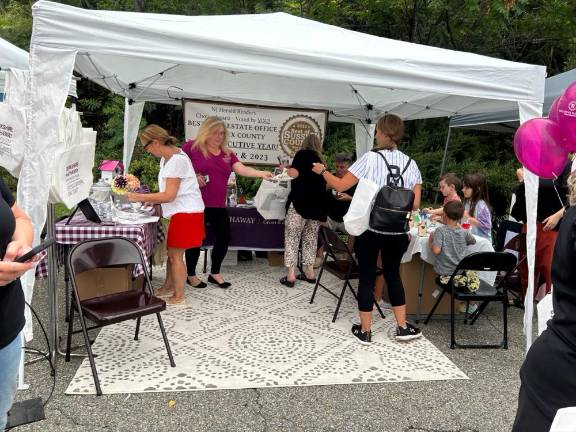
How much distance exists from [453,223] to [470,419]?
1.62 meters

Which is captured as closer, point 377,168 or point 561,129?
point 561,129

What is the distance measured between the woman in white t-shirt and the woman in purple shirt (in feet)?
1.42

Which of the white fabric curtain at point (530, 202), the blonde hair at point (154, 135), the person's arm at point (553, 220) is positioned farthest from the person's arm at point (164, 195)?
the person's arm at point (553, 220)

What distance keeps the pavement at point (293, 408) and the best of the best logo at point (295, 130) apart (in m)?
4.43

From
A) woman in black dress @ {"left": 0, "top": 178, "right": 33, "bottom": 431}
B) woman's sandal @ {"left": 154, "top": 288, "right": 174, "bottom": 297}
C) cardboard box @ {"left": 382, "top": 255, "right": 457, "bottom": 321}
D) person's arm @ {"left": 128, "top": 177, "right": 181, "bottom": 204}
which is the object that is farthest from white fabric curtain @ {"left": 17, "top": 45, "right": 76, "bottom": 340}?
cardboard box @ {"left": 382, "top": 255, "right": 457, "bottom": 321}

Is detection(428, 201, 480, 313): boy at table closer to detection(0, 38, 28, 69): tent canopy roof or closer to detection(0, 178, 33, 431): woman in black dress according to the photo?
detection(0, 178, 33, 431): woman in black dress

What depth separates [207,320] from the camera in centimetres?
386

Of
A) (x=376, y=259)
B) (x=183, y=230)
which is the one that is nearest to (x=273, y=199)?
(x=183, y=230)

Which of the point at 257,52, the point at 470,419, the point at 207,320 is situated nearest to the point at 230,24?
the point at 257,52

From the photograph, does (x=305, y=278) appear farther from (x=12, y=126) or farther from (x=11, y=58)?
(x=11, y=58)

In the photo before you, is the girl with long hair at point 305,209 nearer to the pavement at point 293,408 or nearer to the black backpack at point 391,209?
the black backpack at point 391,209

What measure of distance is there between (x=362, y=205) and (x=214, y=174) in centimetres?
179

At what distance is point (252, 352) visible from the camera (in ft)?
10.9

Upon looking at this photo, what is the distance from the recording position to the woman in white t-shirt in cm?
372
